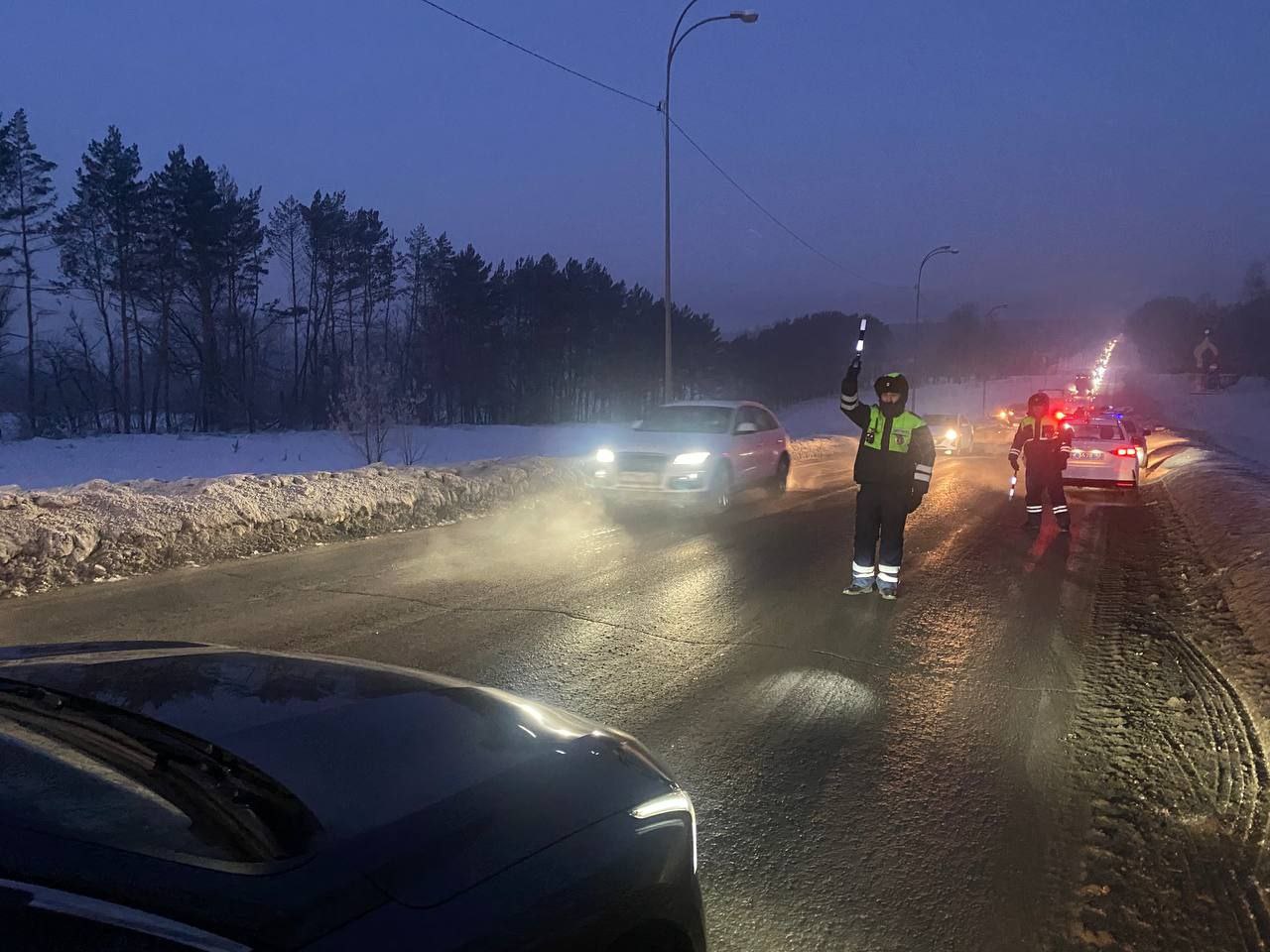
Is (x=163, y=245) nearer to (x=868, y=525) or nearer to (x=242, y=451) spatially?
(x=242, y=451)

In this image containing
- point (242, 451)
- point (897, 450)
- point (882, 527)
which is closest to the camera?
point (897, 450)

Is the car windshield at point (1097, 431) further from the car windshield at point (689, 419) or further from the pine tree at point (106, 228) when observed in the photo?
the pine tree at point (106, 228)

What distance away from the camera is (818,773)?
4.35m

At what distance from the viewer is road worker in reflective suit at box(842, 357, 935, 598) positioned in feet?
26.0

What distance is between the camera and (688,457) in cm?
1332

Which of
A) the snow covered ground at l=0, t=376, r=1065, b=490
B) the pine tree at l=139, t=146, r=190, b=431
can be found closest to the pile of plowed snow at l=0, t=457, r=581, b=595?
the snow covered ground at l=0, t=376, r=1065, b=490

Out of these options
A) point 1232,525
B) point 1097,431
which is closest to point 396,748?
point 1232,525

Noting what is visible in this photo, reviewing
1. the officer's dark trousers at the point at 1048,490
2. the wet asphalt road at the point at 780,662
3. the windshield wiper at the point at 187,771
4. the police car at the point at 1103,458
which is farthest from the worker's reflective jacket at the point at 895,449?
the police car at the point at 1103,458

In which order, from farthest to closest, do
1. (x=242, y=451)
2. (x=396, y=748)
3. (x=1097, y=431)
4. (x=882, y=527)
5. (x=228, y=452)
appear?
(x=242, y=451) → (x=228, y=452) → (x=1097, y=431) → (x=882, y=527) → (x=396, y=748)

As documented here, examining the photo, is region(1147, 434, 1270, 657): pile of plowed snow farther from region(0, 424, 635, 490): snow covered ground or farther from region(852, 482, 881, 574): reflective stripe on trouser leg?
region(0, 424, 635, 490): snow covered ground

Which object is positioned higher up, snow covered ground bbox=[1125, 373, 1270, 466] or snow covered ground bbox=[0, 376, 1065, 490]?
snow covered ground bbox=[1125, 373, 1270, 466]

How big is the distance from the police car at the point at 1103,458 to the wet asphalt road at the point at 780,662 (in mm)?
→ 5054

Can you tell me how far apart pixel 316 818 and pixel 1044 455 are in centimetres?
1234

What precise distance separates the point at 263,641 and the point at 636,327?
7254cm
